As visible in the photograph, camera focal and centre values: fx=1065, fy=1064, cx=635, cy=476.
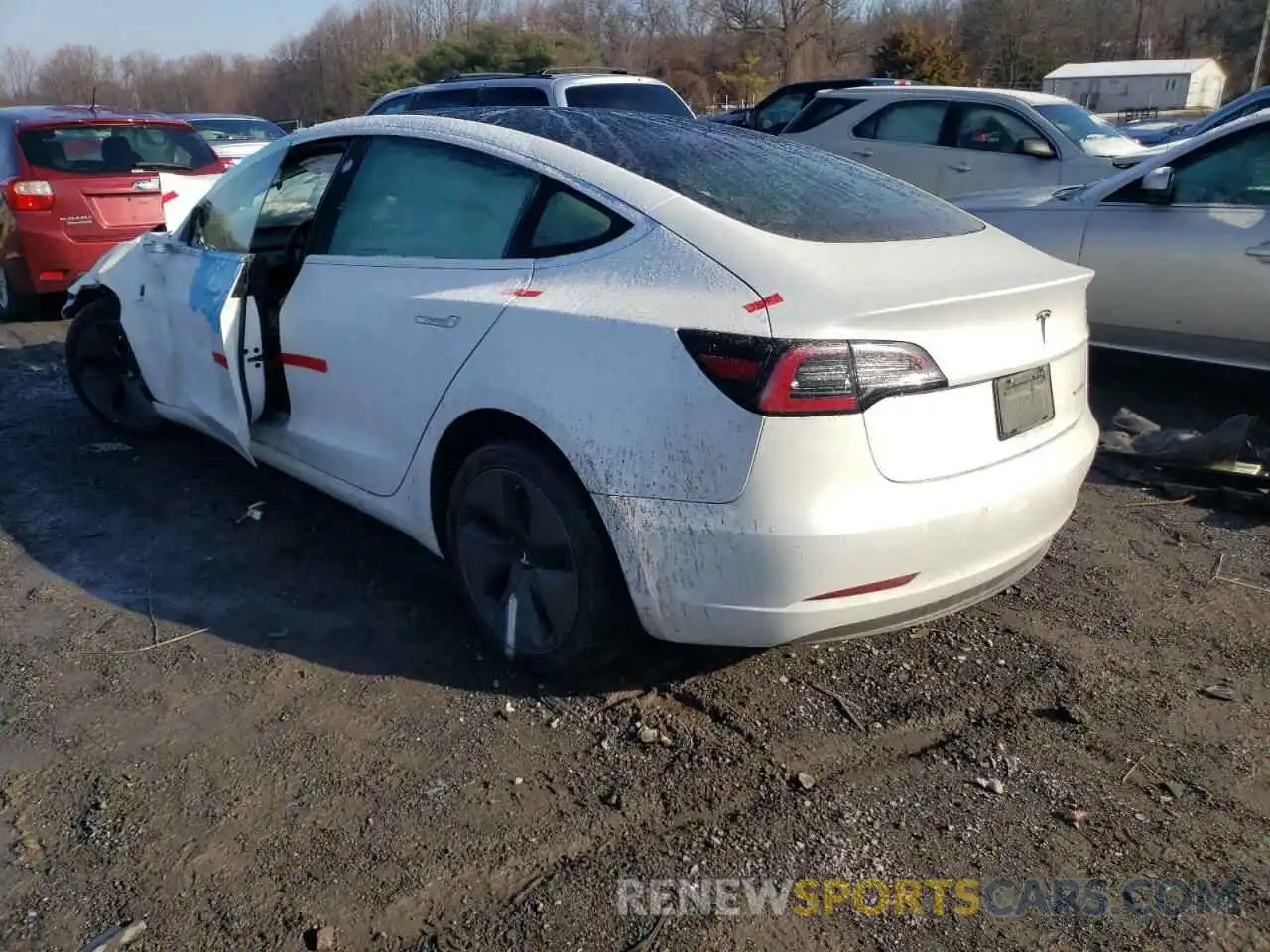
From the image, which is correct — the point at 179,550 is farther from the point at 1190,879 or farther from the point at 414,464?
the point at 1190,879

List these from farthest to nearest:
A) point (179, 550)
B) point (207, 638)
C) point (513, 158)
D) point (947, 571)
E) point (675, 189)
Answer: point (179, 550)
point (207, 638)
point (513, 158)
point (675, 189)
point (947, 571)

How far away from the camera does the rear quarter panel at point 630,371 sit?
8.45 ft

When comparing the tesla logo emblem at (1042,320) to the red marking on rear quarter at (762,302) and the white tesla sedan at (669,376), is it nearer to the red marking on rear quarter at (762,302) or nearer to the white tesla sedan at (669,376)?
the white tesla sedan at (669,376)

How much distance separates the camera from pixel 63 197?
824 centimetres

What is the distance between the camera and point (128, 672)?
10.9 ft

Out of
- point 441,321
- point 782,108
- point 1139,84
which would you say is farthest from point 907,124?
point 1139,84

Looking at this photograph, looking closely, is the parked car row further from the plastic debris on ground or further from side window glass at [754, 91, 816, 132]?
side window glass at [754, 91, 816, 132]

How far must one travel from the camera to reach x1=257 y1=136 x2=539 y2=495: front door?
3.20 m

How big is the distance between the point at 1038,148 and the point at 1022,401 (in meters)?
7.09

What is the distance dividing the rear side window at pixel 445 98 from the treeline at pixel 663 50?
33.0m

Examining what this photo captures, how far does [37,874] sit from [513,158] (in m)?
2.27

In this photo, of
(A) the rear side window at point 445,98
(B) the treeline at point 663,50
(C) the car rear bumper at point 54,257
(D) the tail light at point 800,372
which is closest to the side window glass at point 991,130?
(A) the rear side window at point 445,98

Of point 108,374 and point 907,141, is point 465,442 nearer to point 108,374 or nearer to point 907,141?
point 108,374

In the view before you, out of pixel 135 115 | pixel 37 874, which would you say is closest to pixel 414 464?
pixel 37 874
